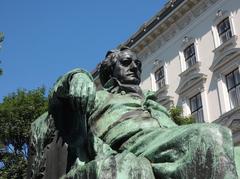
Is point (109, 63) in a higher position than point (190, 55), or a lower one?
lower

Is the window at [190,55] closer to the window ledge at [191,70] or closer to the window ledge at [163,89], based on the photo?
the window ledge at [191,70]

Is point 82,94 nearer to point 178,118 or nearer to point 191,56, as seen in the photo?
point 178,118

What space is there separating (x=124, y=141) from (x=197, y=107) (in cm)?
1836

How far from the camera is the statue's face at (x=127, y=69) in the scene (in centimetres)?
399

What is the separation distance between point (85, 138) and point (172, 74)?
20.9m

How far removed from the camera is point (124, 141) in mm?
3295

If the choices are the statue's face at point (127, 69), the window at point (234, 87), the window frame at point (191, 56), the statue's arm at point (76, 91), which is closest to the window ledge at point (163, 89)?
the window frame at point (191, 56)

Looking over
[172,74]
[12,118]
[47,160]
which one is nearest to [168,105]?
[172,74]

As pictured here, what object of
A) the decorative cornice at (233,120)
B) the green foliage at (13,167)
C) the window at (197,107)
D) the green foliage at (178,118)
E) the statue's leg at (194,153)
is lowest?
the statue's leg at (194,153)

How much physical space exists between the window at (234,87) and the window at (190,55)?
9.24ft

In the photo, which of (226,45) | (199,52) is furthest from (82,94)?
(199,52)

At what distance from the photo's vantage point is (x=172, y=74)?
77.9ft

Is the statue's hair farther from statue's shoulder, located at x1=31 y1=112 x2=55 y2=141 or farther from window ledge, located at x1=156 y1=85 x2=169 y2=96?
window ledge, located at x1=156 y1=85 x2=169 y2=96

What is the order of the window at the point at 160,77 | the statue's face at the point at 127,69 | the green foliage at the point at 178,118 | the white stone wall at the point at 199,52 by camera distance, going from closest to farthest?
the statue's face at the point at 127,69 → the green foliage at the point at 178,118 → the white stone wall at the point at 199,52 → the window at the point at 160,77
